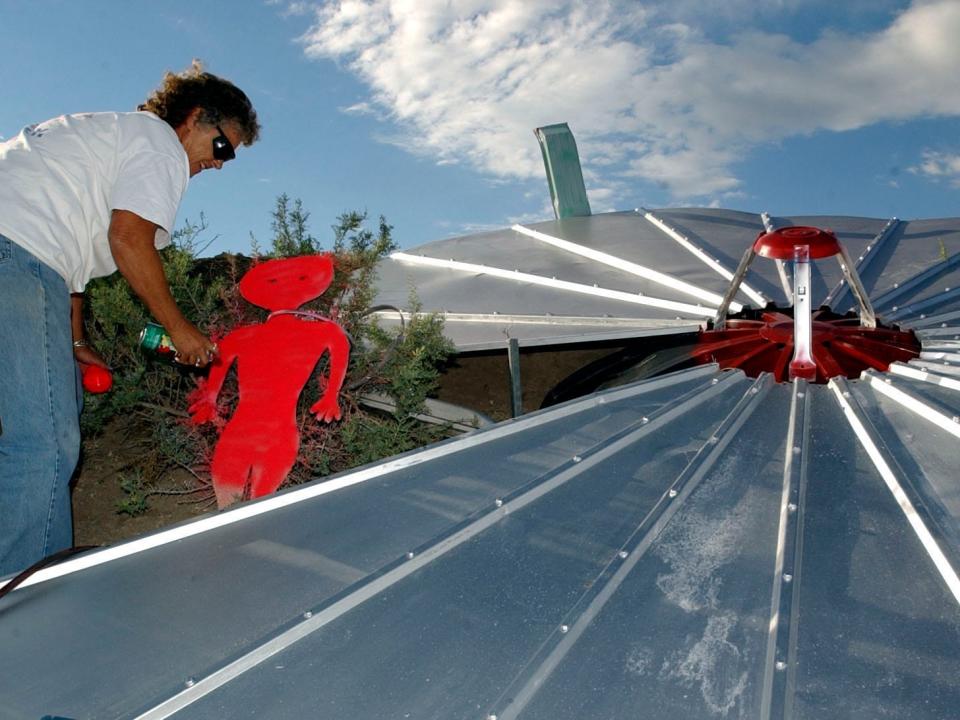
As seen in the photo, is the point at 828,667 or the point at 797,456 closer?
the point at 828,667

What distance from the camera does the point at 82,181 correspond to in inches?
123

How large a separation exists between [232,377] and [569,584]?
9.68 ft

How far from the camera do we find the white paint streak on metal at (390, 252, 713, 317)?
516 cm

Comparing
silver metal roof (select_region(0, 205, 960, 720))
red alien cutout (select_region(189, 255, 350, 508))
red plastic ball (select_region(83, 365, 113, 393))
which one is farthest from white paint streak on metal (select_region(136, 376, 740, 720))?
red plastic ball (select_region(83, 365, 113, 393))

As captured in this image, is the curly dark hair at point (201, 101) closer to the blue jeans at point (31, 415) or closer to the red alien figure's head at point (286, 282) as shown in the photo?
the blue jeans at point (31, 415)

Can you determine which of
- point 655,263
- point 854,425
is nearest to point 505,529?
point 854,425

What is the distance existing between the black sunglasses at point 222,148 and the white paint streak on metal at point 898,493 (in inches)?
99.3

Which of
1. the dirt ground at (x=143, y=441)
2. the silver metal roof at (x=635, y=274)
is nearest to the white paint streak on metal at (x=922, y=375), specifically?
the silver metal roof at (x=635, y=274)

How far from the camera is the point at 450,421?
536cm

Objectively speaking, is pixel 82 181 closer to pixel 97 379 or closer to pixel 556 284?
pixel 97 379

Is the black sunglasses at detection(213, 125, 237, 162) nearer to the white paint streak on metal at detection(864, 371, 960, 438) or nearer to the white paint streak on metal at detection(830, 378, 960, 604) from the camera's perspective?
the white paint streak on metal at detection(830, 378, 960, 604)

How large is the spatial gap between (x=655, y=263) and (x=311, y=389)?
97.2 inches

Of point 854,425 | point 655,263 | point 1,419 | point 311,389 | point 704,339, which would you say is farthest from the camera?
point 655,263

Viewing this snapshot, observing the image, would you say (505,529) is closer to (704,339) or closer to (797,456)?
(797,456)
